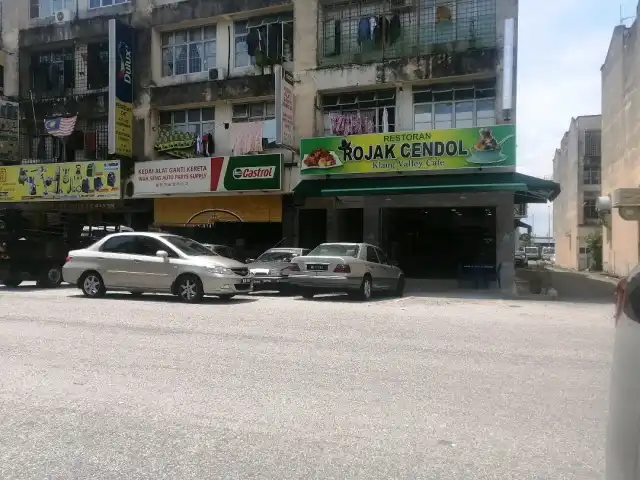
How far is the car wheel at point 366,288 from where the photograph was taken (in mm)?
15188

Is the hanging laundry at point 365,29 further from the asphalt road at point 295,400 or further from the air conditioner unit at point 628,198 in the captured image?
the air conditioner unit at point 628,198

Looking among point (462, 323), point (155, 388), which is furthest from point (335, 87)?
point (155, 388)

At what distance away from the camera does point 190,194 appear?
23062 millimetres

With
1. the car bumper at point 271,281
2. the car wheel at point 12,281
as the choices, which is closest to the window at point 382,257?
the car bumper at point 271,281

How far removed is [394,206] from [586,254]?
2764cm

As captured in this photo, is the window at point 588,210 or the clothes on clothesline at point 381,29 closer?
the clothes on clothesline at point 381,29

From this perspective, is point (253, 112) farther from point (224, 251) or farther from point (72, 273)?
point (72, 273)

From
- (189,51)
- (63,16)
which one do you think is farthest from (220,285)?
(63,16)

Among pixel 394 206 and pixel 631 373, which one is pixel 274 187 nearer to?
pixel 394 206

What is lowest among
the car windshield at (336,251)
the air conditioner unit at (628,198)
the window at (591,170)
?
the car windshield at (336,251)

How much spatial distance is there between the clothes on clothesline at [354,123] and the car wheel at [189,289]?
393 inches

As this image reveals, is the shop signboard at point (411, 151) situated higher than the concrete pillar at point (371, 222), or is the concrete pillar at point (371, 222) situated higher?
the shop signboard at point (411, 151)

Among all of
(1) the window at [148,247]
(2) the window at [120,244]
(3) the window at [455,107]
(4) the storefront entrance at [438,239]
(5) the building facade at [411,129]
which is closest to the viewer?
(1) the window at [148,247]

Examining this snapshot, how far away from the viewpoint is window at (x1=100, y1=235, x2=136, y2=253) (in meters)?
14.6
